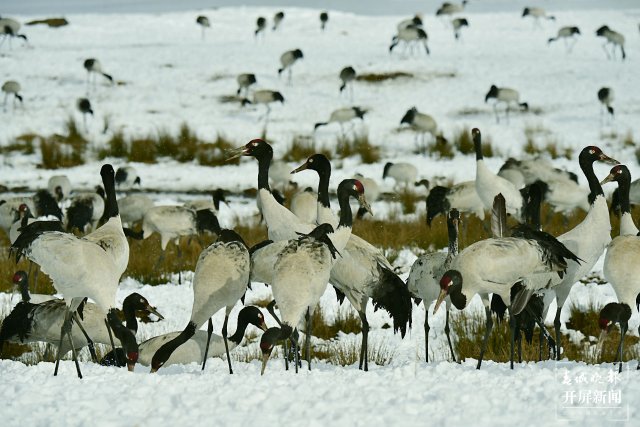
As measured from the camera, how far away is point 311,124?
2377 cm

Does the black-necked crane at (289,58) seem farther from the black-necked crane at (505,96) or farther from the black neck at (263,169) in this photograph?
the black neck at (263,169)

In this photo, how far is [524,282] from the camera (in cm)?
643

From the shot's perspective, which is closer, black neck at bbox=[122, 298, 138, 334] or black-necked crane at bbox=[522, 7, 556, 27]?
black neck at bbox=[122, 298, 138, 334]

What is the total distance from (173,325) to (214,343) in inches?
60.3

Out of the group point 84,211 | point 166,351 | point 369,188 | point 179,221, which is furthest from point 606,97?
point 166,351

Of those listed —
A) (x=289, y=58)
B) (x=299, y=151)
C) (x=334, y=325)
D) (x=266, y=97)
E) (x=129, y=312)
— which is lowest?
(x=334, y=325)

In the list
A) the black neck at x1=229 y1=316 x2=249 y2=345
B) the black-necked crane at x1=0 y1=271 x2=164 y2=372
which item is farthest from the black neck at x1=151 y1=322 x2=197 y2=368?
the black neck at x1=229 y1=316 x2=249 y2=345

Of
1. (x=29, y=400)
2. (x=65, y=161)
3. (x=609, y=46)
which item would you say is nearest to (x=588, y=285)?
(x=29, y=400)

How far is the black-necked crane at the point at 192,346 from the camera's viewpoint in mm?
7156

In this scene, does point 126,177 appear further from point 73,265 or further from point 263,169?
point 73,265

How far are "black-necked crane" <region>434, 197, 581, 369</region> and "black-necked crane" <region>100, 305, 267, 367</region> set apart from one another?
82.2 inches

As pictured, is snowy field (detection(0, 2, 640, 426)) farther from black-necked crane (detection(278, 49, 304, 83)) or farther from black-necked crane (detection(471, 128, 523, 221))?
black-necked crane (detection(471, 128, 523, 221))

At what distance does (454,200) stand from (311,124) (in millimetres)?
11805

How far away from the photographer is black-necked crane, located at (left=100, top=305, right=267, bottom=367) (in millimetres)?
7156
